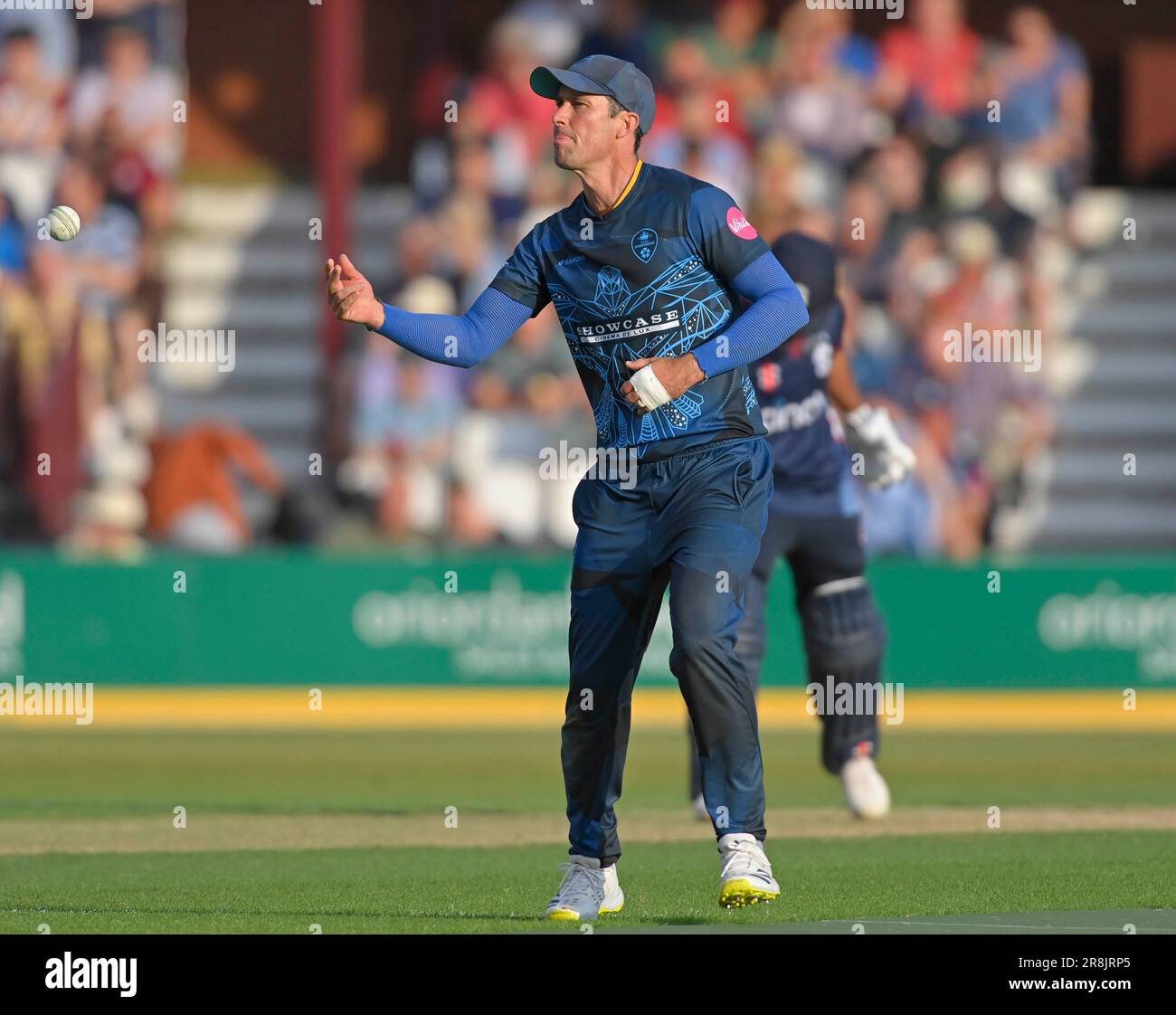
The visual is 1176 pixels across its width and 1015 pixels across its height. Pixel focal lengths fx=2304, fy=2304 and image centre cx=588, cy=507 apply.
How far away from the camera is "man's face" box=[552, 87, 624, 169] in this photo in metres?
7.12

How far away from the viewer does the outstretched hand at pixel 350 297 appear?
7.04 m

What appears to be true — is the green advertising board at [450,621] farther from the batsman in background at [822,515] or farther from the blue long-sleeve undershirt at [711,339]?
the blue long-sleeve undershirt at [711,339]

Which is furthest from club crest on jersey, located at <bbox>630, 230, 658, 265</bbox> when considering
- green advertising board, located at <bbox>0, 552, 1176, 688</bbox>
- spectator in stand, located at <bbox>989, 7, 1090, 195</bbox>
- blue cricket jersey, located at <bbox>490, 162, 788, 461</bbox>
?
spectator in stand, located at <bbox>989, 7, 1090, 195</bbox>

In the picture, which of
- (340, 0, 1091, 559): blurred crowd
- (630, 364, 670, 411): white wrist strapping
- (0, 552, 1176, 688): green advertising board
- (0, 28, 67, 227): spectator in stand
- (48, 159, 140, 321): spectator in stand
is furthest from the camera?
(0, 28, 67, 227): spectator in stand

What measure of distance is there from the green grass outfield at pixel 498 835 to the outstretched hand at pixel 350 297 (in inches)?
73.4

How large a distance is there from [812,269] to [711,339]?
144 inches

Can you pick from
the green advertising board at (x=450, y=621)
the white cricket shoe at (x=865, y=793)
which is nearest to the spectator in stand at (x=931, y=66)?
the green advertising board at (x=450, y=621)

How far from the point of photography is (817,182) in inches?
803

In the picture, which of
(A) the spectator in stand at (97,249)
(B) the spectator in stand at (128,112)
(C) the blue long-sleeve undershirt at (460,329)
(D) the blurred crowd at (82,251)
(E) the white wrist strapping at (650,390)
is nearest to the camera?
(E) the white wrist strapping at (650,390)

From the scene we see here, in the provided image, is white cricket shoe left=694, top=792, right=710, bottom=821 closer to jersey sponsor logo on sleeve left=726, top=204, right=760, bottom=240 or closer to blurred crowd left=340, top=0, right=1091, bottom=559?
jersey sponsor logo on sleeve left=726, top=204, right=760, bottom=240

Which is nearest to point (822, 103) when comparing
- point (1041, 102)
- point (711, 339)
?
point (1041, 102)

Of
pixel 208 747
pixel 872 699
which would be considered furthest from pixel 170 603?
pixel 872 699

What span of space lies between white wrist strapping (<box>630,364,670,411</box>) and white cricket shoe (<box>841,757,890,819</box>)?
439 centimetres
